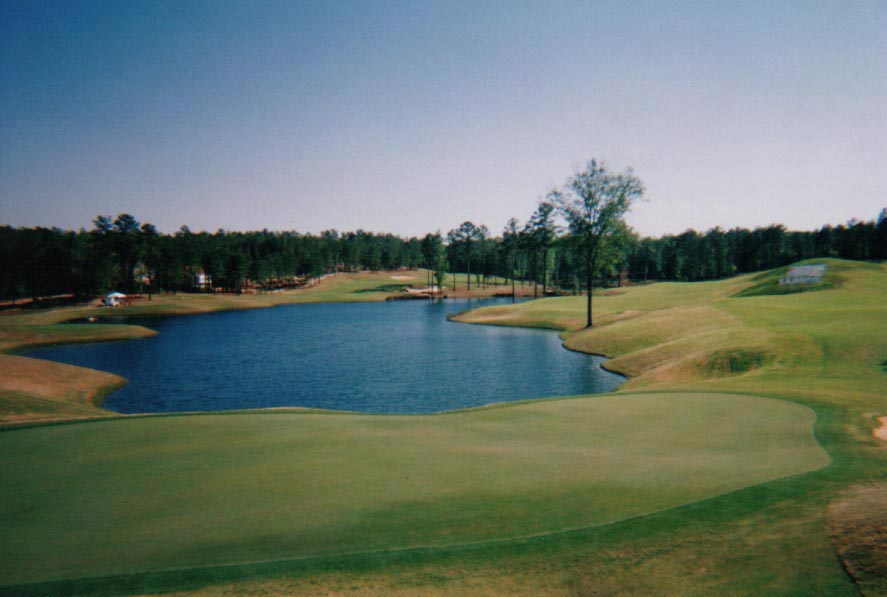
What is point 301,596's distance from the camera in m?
6.71

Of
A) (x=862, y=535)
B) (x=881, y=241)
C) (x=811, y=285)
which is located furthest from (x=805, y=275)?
(x=881, y=241)

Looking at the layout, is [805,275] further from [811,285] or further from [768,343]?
[768,343]

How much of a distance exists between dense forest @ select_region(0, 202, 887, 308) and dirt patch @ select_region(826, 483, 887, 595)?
155 ft

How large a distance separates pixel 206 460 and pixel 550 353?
41.4 metres

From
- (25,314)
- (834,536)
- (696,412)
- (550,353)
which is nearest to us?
(834,536)


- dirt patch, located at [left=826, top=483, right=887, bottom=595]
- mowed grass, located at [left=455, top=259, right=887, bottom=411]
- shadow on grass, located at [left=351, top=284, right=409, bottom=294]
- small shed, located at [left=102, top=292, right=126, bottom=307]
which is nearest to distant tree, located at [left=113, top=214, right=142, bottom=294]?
small shed, located at [left=102, top=292, right=126, bottom=307]

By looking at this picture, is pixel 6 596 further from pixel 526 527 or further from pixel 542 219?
pixel 542 219

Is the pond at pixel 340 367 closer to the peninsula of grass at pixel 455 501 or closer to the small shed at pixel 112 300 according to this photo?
the peninsula of grass at pixel 455 501

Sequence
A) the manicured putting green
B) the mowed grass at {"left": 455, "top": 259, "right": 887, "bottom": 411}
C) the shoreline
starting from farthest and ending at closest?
the shoreline < the mowed grass at {"left": 455, "top": 259, "right": 887, "bottom": 411} < the manicured putting green

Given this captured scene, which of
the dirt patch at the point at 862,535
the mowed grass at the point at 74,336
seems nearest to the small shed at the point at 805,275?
the dirt patch at the point at 862,535

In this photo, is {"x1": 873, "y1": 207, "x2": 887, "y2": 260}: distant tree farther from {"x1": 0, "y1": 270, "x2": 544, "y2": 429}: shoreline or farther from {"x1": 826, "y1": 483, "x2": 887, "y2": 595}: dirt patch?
{"x1": 826, "y1": 483, "x2": 887, "y2": 595}: dirt patch

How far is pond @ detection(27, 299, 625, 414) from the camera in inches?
1326

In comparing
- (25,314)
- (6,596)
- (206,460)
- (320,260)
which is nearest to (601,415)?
(206,460)

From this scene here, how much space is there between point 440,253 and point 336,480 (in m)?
129
